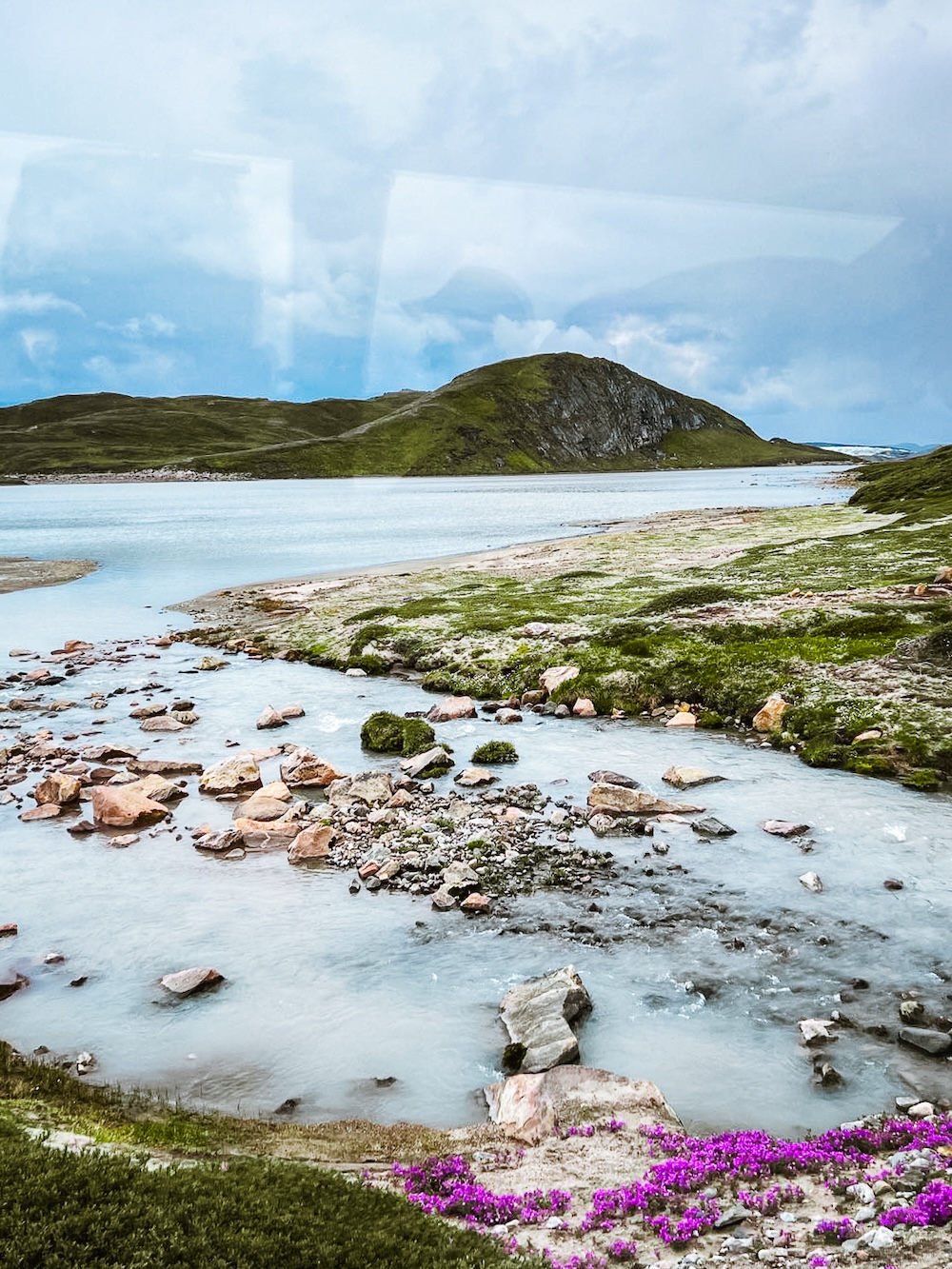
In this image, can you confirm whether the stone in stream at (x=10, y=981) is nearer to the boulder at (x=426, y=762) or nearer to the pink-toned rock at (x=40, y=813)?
the pink-toned rock at (x=40, y=813)

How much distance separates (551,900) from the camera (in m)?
17.5

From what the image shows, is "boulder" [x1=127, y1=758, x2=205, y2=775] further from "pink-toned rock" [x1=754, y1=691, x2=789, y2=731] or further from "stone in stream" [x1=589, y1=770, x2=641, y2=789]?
"pink-toned rock" [x1=754, y1=691, x2=789, y2=731]

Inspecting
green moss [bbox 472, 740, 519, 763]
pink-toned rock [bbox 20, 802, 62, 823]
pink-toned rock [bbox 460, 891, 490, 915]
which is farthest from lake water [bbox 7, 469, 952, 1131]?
green moss [bbox 472, 740, 519, 763]

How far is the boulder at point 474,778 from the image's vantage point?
24.3 m

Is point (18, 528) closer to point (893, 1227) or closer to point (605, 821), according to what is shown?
point (605, 821)

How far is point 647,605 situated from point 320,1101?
3570 centimetres

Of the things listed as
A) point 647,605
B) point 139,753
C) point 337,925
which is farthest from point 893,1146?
point 647,605

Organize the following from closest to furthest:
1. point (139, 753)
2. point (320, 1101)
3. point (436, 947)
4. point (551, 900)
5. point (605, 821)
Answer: point (320, 1101) → point (436, 947) → point (551, 900) → point (605, 821) → point (139, 753)

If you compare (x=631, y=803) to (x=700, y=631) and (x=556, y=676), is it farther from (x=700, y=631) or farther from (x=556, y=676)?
(x=700, y=631)

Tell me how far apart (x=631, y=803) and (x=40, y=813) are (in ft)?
53.5

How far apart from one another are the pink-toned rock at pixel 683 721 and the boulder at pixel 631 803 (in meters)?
7.89

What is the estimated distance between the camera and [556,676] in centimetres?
3472

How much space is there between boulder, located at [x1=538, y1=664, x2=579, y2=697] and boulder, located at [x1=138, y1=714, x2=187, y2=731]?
14.6 meters

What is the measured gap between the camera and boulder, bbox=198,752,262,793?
964 inches
